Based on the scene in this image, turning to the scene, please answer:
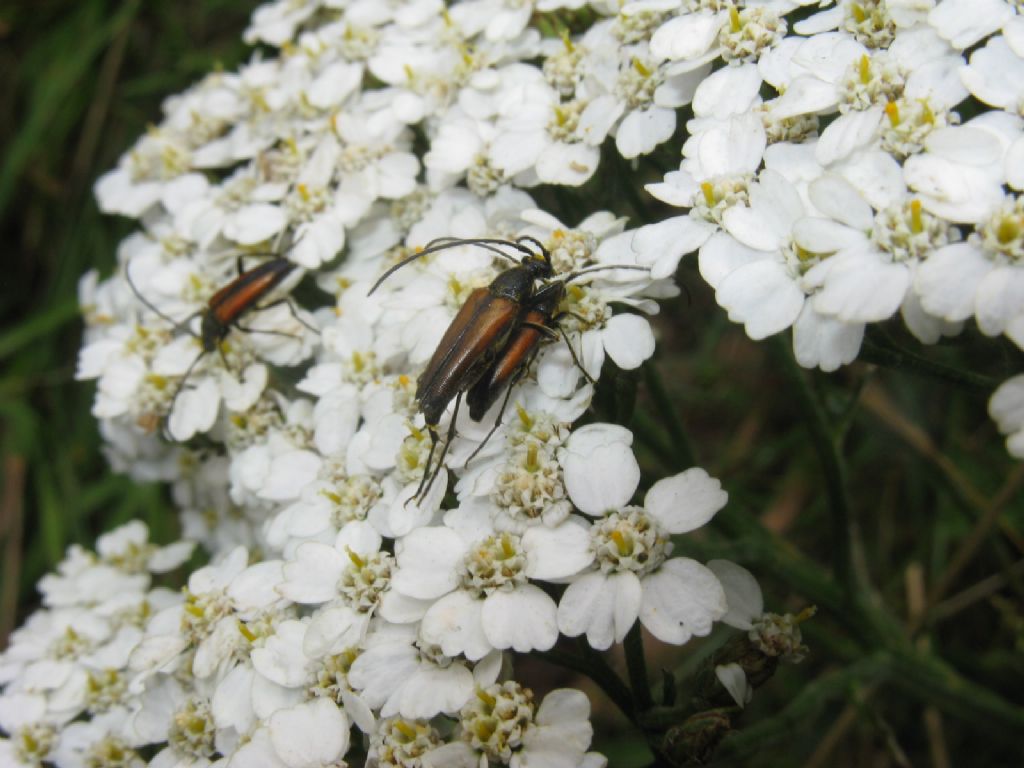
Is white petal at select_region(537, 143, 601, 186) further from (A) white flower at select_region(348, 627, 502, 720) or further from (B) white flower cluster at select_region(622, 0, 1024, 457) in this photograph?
(A) white flower at select_region(348, 627, 502, 720)

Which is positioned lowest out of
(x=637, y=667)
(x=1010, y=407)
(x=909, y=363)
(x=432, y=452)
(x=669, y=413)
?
(x=669, y=413)

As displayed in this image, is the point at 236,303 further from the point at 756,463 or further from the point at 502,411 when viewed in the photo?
the point at 756,463

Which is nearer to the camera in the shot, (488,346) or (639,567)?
(639,567)

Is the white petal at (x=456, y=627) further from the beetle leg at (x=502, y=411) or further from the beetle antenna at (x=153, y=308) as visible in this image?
the beetle antenna at (x=153, y=308)

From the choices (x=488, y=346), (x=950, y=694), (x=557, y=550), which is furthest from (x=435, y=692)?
(x=950, y=694)

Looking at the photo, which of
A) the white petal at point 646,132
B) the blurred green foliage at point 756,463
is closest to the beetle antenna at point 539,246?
the white petal at point 646,132

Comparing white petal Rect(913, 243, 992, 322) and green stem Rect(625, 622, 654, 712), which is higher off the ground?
white petal Rect(913, 243, 992, 322)

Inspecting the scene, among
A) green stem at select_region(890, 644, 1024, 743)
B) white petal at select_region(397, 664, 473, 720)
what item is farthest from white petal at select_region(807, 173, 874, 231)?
green stem at select_region(890, 644, 1024, 743)
